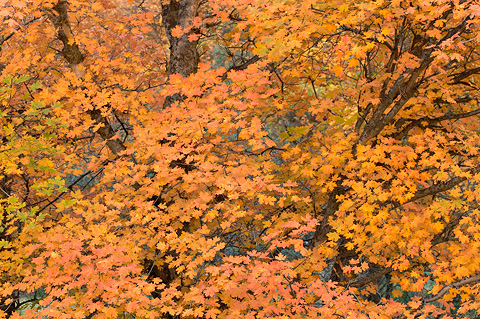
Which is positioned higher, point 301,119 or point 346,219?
point 346,219

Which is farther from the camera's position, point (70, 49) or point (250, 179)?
point (70, 49)

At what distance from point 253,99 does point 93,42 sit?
11.8ft

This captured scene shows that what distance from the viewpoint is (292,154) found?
6875mm

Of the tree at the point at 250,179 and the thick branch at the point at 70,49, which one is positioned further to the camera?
the thick branch at the point at 70,49

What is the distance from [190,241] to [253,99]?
2.29 metres

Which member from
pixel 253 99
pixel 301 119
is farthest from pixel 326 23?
pixel 301 119

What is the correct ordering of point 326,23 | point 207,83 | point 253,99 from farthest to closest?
point 207,83 < point 253,99 < point 326,23

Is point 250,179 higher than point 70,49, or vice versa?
point 70,49

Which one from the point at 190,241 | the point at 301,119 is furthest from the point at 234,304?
the point at 301,119

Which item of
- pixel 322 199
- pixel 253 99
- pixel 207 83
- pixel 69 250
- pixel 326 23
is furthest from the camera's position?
pixel 322 199

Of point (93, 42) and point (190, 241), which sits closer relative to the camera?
point (190, 241)

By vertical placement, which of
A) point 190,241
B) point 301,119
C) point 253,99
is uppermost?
point 253,99

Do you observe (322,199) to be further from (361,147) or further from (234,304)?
(234,304)

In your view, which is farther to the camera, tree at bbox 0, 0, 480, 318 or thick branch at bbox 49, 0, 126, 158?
thick branch at bbox 49, 0, 126, 158
